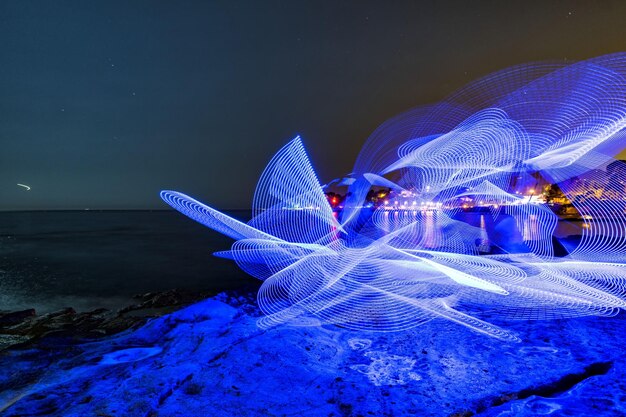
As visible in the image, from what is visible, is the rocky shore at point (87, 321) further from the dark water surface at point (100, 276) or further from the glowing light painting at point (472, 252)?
the dark water surface at point (100, 276)

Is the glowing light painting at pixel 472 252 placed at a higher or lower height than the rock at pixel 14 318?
higher

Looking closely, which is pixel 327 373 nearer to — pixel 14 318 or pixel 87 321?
pixel 87 321

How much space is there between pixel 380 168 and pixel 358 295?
6.84 m

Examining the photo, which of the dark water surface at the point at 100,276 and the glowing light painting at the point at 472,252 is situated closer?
the glowing light painting at the point at 472,252

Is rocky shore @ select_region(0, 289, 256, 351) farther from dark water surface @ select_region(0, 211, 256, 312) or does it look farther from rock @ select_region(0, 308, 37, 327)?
dark water surface @ select_region(0, 211, 256, 312)

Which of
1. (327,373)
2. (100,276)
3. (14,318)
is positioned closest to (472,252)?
(327,373)

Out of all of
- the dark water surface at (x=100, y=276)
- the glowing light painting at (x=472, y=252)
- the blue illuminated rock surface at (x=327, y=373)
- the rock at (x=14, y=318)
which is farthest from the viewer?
the dark water surface at (x=100, y=276)

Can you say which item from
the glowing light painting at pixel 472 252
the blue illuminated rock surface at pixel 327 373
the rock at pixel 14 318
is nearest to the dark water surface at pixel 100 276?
the rock at pixel 14 318

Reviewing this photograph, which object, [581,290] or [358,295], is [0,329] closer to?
[358,295]

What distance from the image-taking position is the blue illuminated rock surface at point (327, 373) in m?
3.38

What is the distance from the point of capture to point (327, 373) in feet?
13.4

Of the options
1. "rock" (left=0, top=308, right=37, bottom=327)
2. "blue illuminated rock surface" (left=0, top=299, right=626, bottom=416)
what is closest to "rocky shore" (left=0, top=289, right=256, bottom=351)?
"rock" (left=0, top=308, right=37, bottom=327)

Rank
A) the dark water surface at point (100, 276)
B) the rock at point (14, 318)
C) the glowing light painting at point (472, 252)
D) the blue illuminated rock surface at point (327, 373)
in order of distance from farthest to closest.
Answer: the dark water surface at point (100, 276)
the rock at point (14, 318)
the glowing light painting at point (472, 252)
the blue illuminated rock surface at point (327, 373)

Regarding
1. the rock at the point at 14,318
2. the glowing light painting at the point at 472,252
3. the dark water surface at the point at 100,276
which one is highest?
the glowing light painting at the point at 472,252
